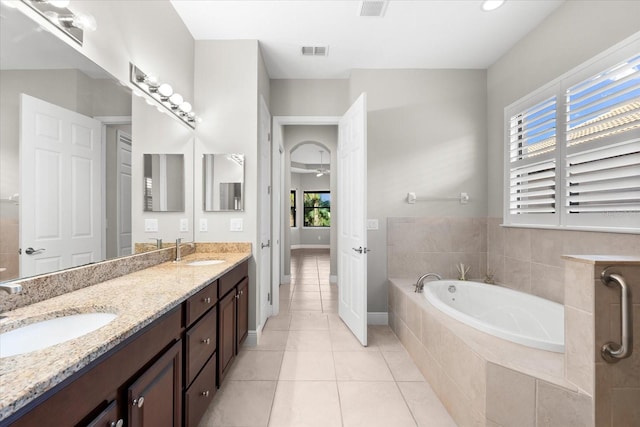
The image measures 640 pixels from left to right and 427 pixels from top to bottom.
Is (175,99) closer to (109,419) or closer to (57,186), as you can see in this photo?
(57,186)

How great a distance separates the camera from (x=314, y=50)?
2.78 meters

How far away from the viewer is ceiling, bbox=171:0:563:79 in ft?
7.25

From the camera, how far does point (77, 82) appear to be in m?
1.33

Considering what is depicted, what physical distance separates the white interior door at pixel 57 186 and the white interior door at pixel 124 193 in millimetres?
188

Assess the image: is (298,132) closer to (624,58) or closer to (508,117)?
(508,117)

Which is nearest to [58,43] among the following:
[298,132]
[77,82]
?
[77,82]

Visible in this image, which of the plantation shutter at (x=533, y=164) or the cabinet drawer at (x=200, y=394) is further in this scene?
the plantation shutter at (x=533, y=164)

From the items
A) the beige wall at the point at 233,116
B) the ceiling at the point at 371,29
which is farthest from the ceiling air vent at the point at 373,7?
the beige wall at the point at 233,116

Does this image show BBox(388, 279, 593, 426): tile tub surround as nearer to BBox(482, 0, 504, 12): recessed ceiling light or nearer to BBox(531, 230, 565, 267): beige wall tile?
BBox(531, 230, 565, 267): beige wall tile

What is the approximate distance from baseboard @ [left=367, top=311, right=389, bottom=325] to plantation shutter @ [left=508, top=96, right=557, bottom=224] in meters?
1.61

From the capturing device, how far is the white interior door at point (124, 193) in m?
1.63

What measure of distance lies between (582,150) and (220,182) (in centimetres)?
281

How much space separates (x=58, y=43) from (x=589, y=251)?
3.26m

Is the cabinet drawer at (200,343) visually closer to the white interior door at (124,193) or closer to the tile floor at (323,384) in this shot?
the tile floor at (323,384)
